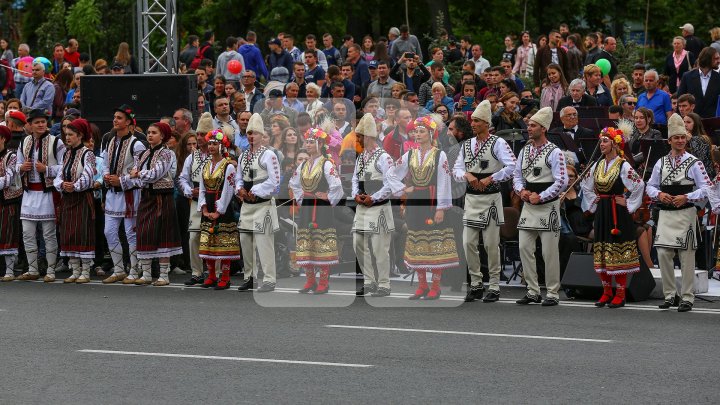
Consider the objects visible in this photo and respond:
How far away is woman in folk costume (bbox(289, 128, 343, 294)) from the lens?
15.9 m

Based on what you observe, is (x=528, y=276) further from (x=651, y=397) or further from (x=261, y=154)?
(x=651, y=397)

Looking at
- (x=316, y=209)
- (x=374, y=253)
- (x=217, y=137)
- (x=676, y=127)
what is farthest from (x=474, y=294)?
(x=217, y=137)

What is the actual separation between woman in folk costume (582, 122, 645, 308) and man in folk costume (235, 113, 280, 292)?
3717 millimetres

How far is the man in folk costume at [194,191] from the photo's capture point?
16891 millimetres

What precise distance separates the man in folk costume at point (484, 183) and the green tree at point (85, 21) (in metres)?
25.3

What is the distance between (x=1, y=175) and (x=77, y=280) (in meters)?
1.70

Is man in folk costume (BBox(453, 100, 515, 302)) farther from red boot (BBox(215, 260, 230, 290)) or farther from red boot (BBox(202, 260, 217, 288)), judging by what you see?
red boot (BBox(202, 260, 217, 288))

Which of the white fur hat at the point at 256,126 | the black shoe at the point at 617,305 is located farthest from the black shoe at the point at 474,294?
the white fur hat at the point at 256,126

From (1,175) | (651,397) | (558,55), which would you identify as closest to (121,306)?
(1,175)

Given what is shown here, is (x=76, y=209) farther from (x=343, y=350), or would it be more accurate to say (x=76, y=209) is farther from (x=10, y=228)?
(x=343, y=350)

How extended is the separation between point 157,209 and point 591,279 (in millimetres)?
5367

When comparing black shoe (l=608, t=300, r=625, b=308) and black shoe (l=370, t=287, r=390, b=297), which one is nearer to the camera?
black shoe (l=608, t=300, r=625, b=308)

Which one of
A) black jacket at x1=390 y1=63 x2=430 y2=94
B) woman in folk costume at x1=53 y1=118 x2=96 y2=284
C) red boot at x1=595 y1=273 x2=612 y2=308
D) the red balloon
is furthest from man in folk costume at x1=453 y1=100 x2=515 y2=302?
the red balloon

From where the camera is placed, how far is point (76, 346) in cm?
1255
